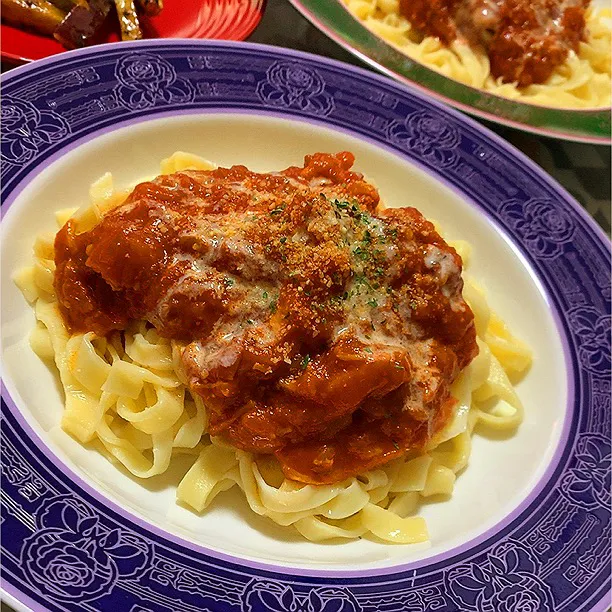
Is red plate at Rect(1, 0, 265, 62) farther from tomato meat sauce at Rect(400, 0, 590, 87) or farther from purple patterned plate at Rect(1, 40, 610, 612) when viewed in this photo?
tomato meat sauce at Rect(400, 0, 590, 87)

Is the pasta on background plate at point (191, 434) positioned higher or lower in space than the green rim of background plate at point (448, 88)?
lower

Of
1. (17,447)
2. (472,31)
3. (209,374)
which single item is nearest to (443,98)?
(472,31)

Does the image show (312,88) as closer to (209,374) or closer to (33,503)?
(209,374)

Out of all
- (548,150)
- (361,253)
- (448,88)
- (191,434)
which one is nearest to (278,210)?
(361,253)

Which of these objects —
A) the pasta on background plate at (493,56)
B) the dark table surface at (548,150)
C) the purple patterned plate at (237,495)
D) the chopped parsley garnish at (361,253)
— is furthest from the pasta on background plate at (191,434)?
the pasta on background plate at (493,56)

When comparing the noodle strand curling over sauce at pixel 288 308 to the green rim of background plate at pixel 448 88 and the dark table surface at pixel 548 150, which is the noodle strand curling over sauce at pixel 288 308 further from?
the dark table surface at pixel 548 150
